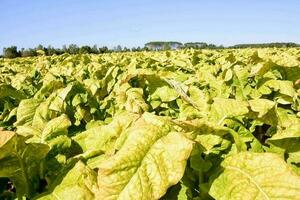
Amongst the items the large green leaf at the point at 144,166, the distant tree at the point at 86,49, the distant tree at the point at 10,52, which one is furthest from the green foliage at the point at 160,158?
the distant tree at the point at 86,49

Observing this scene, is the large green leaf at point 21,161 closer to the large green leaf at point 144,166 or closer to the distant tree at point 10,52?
the large green leaf at point 144,166

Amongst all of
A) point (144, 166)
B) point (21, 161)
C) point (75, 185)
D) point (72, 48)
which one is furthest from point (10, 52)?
point (144, 166)

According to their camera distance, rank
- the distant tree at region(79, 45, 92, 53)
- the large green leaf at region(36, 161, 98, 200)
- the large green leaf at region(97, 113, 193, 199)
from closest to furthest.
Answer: the large green leaf at region(97, 113, 193, 199)
the large green leaf at region(36, 161, 98, 200)
the distant tree at region(79, 45, 92, 53)

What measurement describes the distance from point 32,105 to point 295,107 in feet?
6.05

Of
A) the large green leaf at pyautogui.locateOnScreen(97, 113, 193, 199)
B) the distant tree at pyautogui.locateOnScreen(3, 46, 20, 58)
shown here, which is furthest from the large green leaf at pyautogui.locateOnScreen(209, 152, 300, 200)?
the distant tree at pyautogui.locateOnScreen(3, 46, 20, 58)

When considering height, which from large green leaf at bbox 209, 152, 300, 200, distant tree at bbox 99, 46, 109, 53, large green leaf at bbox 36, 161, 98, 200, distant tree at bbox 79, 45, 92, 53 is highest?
large green leaf at bbox 209, 152, 300, 200

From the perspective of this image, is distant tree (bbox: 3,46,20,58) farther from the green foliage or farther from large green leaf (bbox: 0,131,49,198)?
large green leaf (bbox: 0,131,49,198)

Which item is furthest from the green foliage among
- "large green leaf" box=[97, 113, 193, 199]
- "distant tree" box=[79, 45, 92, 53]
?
"distant tree" box=[79, 45, 92, 53]

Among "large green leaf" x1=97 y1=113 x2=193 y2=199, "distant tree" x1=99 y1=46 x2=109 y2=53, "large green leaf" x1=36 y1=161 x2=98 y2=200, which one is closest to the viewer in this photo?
"large green leaf" x1=97 y1=113 x2=193 y2=199

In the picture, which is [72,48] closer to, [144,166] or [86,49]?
[86,49]

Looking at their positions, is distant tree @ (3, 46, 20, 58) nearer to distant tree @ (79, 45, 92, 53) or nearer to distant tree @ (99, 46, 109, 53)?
distant tree @ (79, 45, 92, 53)

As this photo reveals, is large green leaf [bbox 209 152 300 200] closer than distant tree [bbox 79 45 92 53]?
Yes

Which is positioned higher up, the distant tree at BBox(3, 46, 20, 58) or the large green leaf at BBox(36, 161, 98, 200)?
the large green leaf at BBox(36, 161, 98, 200)

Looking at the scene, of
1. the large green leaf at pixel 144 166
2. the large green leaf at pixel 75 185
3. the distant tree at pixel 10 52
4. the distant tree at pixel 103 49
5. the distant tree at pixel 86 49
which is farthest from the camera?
the distant tree at pixel 103 49
